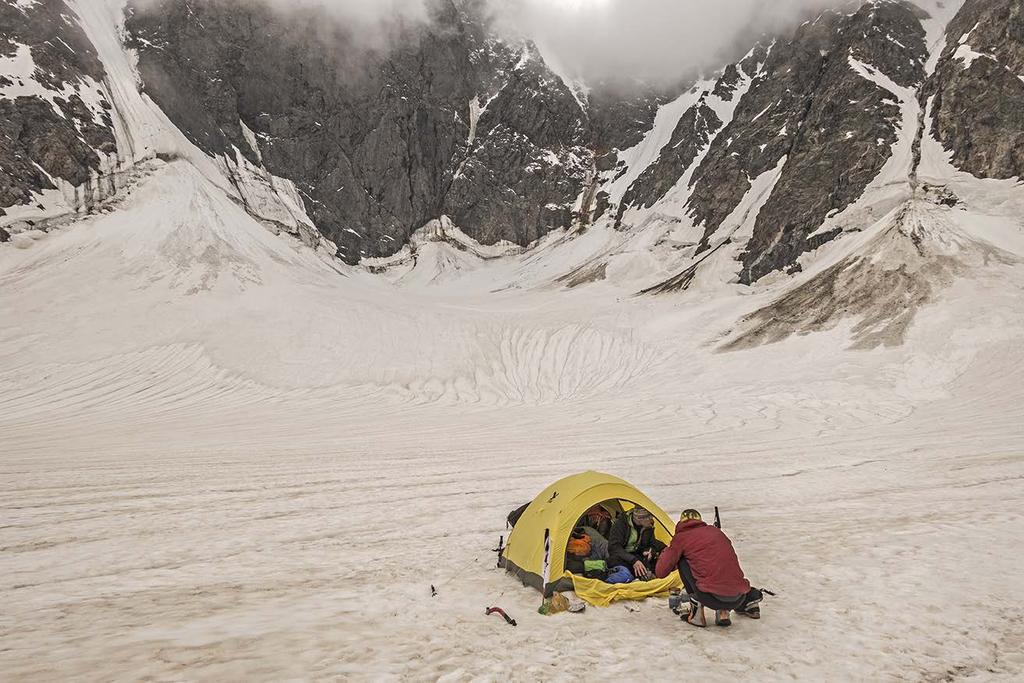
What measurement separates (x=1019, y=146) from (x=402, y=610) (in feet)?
206

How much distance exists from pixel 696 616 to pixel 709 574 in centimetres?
56

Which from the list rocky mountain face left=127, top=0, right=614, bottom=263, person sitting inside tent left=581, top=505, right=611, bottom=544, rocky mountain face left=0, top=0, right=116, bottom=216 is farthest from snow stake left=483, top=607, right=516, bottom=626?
rocky mountain face left=127, top=0, right=614, bottom=263

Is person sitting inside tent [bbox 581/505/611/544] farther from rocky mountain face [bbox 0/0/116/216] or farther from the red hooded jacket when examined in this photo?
rocky mountain face [bbox 0/0/116/216]

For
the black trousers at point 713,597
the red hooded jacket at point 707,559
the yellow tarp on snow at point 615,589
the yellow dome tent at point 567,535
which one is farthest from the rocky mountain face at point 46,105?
the black trousers at point 713,597

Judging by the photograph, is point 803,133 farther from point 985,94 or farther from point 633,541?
point 633,541

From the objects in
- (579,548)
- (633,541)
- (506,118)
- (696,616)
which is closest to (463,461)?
(633,541)

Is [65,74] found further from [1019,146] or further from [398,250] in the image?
[1019,146]

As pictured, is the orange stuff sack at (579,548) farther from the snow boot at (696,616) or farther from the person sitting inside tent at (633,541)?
the snow boot at (696,616)

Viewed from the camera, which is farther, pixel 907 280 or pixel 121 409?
pixel 907 280

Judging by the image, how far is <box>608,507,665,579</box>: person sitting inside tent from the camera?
721 centimetres

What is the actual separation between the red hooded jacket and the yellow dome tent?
724 millimetres

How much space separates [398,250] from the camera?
95062mm

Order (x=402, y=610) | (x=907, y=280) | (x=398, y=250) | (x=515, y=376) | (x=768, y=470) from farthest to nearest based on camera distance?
(x=398, y=250) < (x=515, y=376) < (x=907, y=280) < (x=768, y=470) < (x=402, y=610)

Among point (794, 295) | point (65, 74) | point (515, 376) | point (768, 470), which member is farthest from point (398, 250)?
point (768, 470)
